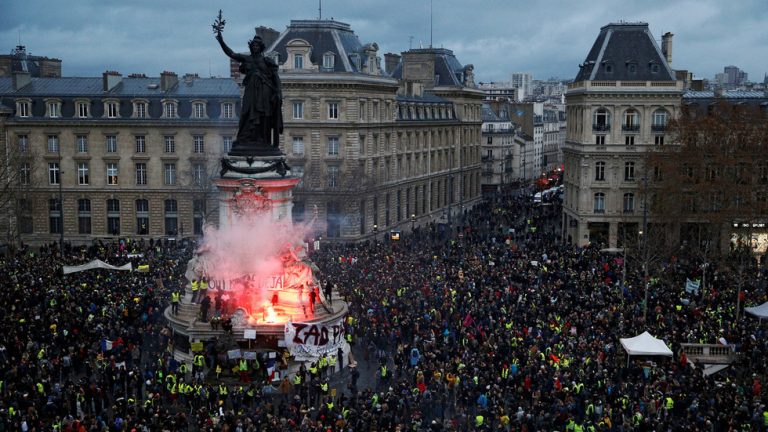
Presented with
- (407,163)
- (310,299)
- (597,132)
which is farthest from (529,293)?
(407,163)

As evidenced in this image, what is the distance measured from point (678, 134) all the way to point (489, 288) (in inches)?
1047

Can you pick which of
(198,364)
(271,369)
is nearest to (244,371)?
(271,369)

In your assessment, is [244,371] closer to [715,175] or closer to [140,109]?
[715,175]

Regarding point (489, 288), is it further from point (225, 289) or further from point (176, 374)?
point (176, 374)

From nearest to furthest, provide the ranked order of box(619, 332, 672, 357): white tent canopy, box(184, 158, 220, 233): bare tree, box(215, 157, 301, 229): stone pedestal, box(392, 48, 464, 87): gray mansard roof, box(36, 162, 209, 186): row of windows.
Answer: box(619, 332, 672, 357): white tent canopy
box(215, 157, 301, 229): stone pedestal
box(184, 158, 220, 233): bare tree
box(36, 162, 209, 186): row of windows
box(392, 48, 464, 87): gray mansard roof

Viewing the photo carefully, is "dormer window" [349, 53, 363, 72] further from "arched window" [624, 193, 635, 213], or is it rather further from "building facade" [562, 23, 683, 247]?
"arched window" [624, 193, 635, 213]

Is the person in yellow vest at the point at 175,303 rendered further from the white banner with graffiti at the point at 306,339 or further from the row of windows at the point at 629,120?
the row of windows at the point at 629,120

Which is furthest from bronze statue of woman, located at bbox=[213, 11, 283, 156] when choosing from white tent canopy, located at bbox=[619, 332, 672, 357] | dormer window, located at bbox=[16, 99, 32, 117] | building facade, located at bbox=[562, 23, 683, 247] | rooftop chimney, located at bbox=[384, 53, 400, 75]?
rooftop chimney, located at bbox=[384, 53, 400, 75]

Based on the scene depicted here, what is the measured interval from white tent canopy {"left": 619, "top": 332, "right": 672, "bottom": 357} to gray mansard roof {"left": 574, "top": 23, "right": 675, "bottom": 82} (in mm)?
37609

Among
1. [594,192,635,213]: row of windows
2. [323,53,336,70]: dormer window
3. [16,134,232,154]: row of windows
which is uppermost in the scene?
[323,53,336,70]: dormer window

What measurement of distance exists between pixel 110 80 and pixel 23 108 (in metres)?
7.04

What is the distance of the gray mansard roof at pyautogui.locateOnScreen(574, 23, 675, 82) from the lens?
216 feet

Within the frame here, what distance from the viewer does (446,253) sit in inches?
2188

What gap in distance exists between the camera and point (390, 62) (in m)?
99.1
